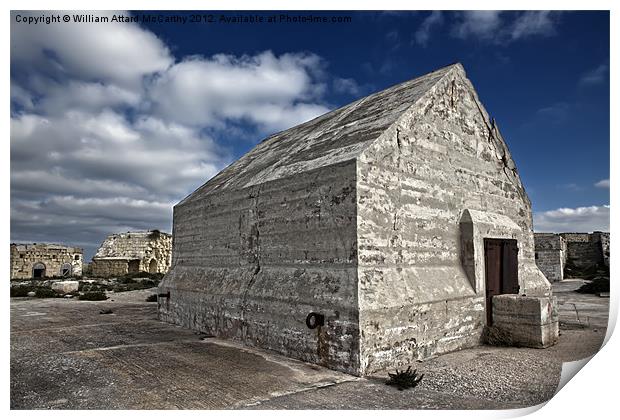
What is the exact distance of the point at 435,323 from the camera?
708 cm

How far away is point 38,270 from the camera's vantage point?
3412 centimetres

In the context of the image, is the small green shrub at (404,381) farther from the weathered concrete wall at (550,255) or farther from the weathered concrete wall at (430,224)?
the weathered concrete wall at (550,255)

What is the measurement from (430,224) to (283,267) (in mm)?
2618

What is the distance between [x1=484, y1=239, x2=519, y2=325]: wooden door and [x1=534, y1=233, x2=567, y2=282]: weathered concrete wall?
19346 millimetres

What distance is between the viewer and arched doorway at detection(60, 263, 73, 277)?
34.6 metres

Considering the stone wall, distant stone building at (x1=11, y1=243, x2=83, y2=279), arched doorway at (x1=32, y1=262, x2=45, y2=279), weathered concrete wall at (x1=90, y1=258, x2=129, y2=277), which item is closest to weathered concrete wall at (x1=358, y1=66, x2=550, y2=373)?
the stone wall

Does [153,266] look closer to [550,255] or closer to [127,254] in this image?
[127,254]

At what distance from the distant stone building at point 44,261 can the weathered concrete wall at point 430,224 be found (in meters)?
34.4

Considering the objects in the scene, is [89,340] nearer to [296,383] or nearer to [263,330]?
[263,330]

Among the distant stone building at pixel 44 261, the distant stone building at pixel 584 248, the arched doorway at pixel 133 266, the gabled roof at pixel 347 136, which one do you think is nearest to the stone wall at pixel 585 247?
the distant stone building at pixel 584 248

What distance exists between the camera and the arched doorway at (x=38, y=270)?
3366cm
